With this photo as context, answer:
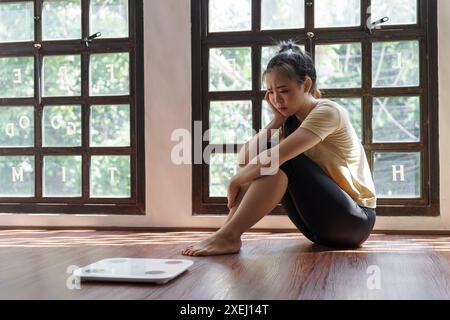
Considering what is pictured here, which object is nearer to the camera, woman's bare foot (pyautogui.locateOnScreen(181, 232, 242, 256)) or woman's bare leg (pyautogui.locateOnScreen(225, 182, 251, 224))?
woman's bare foot (pyautogui.locateOnScreen(181, 232, 242, 256))

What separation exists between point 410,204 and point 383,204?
13cm

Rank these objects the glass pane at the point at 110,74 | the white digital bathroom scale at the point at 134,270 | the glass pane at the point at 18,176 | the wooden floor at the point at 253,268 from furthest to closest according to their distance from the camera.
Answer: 1. the glass pane at the point at 18,176
2. the glass pane at the point at 110,74
3. the white digital bathroom scale at the point at 134,270
4. the wooden floor at the point at 253,268

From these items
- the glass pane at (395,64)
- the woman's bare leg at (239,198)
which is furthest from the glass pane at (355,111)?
the woman's bare leg at (239,198)

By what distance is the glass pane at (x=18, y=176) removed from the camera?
2979 millimetres

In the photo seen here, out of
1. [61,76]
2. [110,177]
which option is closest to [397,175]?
[110,177]

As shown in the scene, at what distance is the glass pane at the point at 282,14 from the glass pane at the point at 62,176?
49.1 inches

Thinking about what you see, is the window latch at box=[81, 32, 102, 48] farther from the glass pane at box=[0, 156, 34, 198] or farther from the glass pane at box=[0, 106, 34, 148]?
the glass pane at box=[0, 156, 34, 198]

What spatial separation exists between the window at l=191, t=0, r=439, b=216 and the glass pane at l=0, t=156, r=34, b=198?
95 centimetres

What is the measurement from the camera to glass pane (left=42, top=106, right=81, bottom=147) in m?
2.94

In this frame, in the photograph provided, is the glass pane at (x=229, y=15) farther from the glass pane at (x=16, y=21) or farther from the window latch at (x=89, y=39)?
the glass pane at (x=16, y=21)

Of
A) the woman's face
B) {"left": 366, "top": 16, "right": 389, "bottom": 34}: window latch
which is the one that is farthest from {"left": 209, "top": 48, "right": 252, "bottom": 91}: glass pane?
the woman's face

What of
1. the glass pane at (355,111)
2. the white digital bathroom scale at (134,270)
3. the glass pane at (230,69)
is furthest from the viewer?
the glass pane at (230,69)

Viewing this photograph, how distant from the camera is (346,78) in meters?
2.68
